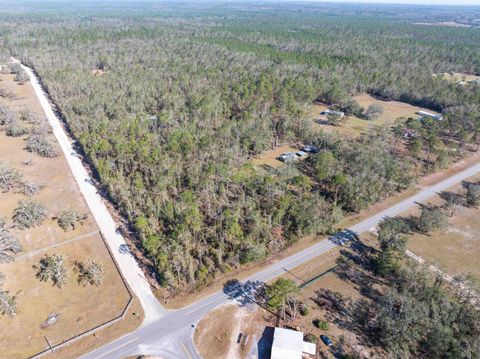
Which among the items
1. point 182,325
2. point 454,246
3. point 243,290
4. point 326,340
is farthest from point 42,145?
point 454,246

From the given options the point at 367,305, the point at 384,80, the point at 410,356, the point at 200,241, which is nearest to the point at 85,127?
the point at 200,241

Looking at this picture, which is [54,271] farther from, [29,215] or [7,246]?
[29,215]

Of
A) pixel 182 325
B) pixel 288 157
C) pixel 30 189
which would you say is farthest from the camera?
pixel 288 157

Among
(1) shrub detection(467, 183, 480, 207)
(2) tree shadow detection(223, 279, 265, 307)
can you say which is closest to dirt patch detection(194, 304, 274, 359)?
(2) tree shadow detection(223, 279, 265, 307)

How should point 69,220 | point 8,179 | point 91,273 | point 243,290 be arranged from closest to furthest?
point 243,290 < point 91,273 < point 69,220 < point 8,179

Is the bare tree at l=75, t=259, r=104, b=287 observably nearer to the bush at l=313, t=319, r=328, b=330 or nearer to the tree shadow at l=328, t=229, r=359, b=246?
the bush at l=313, t=319, r=328, b=330

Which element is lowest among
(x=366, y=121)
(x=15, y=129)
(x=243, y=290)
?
(x=243, y=290)
